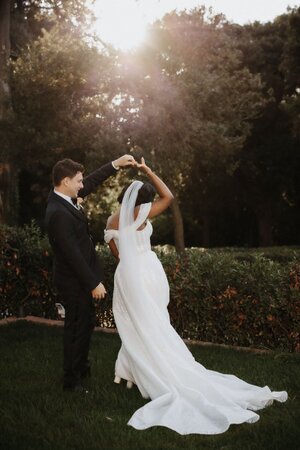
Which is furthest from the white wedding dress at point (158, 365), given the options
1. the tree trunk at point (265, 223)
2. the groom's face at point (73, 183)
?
the tree trunk at point (265, 223)

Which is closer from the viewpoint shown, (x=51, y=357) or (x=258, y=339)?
(x=51, y=357)

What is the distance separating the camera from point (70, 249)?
538 centimetres

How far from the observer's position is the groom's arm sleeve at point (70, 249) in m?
5.38

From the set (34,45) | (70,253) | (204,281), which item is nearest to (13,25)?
(34,45)

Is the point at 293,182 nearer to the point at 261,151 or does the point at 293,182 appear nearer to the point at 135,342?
the point at 261,151

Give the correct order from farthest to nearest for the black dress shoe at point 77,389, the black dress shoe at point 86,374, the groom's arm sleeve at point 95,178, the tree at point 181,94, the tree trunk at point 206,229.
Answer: the tree trunk at point 206,229
the tree at point 181,94
the groom's arm sleeve at point 95,178
the black dress shoe at point 86,374
the black dress shoe at point 77,389

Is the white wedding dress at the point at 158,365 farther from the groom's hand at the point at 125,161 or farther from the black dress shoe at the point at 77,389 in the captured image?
the black dress shoe at the point at 77,389

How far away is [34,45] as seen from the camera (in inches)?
750

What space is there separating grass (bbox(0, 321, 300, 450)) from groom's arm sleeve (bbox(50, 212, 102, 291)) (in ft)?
3.65

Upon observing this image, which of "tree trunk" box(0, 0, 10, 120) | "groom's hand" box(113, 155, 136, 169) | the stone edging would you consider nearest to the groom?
"groom's hand" box(113, 155, 136, 169)

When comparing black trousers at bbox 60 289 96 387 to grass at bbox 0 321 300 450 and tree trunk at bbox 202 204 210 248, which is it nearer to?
grass at bbox 0 321 300 450

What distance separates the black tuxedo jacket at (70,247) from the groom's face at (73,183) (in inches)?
5.4

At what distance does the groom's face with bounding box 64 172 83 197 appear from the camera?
18.5ft

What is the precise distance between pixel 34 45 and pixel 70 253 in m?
15.3
